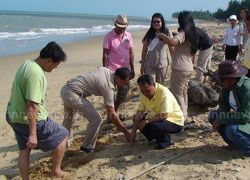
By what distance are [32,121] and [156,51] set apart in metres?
2.62

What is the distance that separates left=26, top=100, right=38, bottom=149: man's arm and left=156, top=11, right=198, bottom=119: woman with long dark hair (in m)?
2.15

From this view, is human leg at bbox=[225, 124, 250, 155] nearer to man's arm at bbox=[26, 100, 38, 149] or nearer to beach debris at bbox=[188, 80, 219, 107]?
beach debris at bbox=[188, 80, 219, 107]

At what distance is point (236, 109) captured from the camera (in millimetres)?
4766

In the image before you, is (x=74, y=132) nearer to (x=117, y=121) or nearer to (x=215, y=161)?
(x=117, y=121)

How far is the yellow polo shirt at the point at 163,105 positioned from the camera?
16.8 ft

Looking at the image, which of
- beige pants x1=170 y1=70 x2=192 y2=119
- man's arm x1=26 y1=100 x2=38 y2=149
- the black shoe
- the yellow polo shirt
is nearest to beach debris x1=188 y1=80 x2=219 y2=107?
beige pants x1=170 y1=70 x2=192 y2=119

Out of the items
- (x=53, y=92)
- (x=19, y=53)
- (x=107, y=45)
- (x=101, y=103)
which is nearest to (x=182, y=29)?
(x=107, y=45)

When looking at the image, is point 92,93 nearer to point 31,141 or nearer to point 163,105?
point 163,105

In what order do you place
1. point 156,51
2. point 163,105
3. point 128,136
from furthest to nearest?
1. point 156,51
2. point 128,136
3. point 163,105

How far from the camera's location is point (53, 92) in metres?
9.78

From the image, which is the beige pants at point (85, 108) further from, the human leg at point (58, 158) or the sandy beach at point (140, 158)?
the human leg at point (58, 158)

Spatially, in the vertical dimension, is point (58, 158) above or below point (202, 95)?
below

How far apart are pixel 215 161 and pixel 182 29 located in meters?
1.81

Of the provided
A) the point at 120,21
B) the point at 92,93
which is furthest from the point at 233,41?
the point at 92,93
